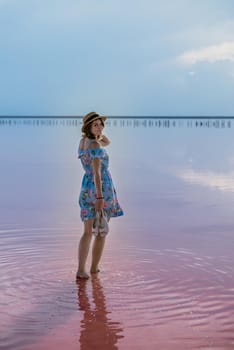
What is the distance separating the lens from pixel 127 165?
18.5 metres

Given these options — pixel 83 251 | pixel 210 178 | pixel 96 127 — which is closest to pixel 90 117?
pixel 96 127

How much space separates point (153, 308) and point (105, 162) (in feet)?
4.66

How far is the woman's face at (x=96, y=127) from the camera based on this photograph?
5402 millimetres

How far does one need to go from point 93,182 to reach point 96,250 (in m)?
0.65

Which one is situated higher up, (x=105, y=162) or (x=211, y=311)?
(x=105, y=162)

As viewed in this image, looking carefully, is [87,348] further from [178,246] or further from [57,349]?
[178,246]

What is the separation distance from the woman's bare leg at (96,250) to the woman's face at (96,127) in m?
0.95

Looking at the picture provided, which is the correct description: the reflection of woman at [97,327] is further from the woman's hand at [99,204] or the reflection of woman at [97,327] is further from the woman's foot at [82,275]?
the woman's hand at [99,204]

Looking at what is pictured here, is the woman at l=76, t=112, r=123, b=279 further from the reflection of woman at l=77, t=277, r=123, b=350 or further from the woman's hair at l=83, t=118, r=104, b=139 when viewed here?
the reflection of woman at l=77, t=277, r=123, b=350

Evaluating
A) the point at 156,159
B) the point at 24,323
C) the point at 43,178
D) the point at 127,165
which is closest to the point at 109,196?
the point at 24,323

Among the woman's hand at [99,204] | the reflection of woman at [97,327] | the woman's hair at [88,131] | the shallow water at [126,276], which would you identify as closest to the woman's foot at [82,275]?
the shallow water at [126,276]

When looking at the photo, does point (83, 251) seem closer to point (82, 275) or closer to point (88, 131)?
point (82, 275)

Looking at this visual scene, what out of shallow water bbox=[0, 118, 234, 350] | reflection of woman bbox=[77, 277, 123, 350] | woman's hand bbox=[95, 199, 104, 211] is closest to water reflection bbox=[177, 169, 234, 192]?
shallow water bbox=[0, 118, 234, 350]

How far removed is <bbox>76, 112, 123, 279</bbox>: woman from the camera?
541cm
